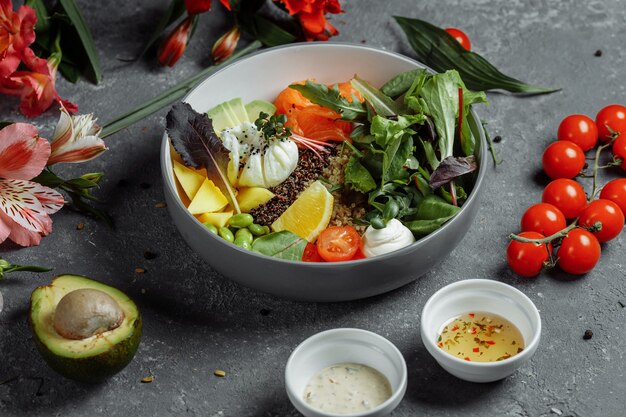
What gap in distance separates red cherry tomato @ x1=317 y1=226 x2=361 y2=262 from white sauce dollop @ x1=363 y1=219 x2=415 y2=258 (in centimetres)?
4

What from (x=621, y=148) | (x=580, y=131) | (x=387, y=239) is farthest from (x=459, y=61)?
(x=387, y=239)

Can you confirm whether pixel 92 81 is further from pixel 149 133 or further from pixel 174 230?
pixel 174 230

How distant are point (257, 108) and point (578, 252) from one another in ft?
3.55

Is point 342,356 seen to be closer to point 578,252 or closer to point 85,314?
point 85,314

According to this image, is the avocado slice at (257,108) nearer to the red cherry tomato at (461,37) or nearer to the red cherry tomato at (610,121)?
the red cherry tomato at (461,37)

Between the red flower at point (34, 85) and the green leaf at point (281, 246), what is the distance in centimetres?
90

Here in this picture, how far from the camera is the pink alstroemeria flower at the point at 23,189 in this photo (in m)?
2.43

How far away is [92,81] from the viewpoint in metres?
3.23

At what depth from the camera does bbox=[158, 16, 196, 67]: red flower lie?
10.6 feet

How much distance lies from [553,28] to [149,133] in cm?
155

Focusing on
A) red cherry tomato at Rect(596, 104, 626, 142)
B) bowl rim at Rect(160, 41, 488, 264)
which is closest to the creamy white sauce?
bowl rim at Rect(160, 41, 488, 264)

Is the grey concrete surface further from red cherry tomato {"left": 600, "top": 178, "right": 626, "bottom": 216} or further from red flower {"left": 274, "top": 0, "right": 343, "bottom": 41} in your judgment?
red flower {"left": 274, "top": 0, "right": 343, "bottom": 41}

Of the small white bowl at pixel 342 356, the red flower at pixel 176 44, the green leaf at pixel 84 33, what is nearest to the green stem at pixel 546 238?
the small white bowl at pixel 342 356

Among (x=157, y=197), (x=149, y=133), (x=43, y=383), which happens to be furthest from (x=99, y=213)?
(x=43, y=383)
